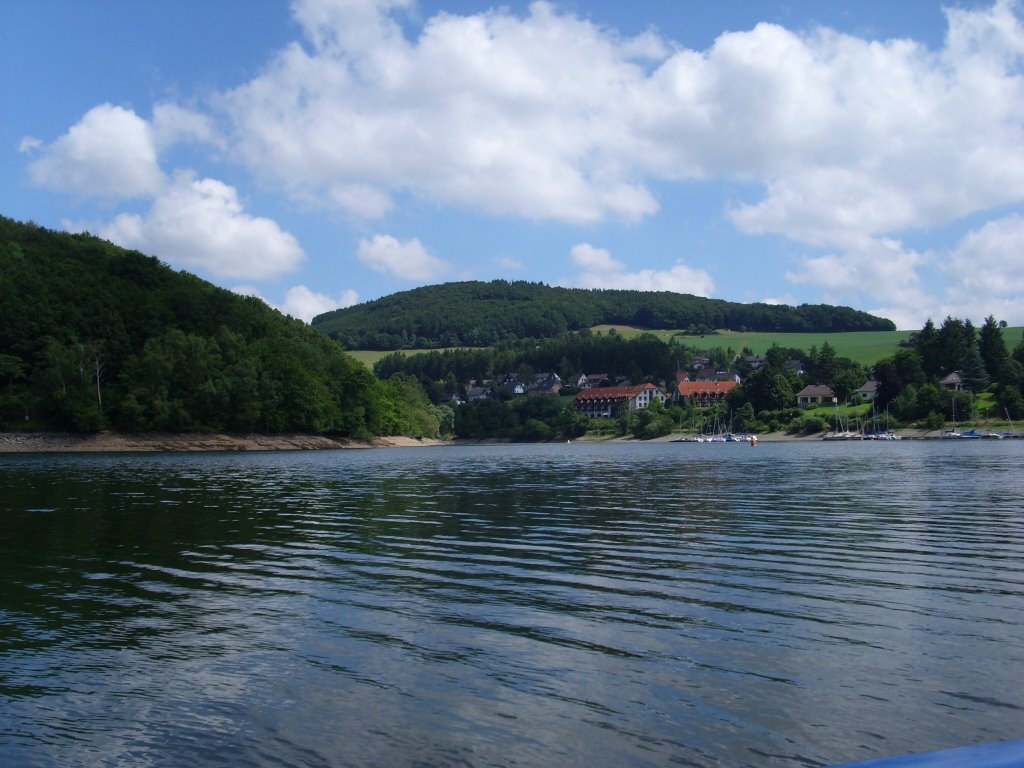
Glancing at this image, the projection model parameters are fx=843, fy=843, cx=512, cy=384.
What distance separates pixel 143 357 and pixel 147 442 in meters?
17.2

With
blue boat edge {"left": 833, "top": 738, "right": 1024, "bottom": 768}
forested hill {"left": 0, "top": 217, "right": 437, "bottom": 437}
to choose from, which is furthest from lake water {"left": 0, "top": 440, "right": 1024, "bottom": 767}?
forested hill {"left": 0, "top": 217, "right": 437, "bottom": 437}

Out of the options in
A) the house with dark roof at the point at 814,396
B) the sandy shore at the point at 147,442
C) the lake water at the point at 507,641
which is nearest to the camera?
the lake water at the point at 507,641

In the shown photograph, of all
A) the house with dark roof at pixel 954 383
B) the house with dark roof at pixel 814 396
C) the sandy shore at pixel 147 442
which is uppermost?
the house with dark roof at pixel 954 383

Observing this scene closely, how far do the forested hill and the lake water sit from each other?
100450mm

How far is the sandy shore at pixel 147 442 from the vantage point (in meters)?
111

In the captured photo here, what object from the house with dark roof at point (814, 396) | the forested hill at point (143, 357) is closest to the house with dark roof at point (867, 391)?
the house with dark roof at point (814, 396)

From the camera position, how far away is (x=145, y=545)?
22.7 metres

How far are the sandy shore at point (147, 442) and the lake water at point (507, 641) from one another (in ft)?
312

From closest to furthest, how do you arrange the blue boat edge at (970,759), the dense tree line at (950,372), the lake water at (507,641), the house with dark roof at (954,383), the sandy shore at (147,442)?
the blue boat edge at (970,759)
the lake water at (507,641)
the sandy shore at (147,442)
the dense tree line at (950,372)
the house with dark roof at (954,383)

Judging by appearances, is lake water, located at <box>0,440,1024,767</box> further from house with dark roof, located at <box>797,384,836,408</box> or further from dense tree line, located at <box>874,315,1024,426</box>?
house with dark roof, located at <box>797,384,836,408</box>

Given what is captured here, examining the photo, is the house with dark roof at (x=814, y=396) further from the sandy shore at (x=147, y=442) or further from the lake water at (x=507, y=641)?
the lake water at (x=507, y=641)

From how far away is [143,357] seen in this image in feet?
423

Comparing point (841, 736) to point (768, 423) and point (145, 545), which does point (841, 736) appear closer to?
point (145, 545)

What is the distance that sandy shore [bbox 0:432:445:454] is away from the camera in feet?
363
